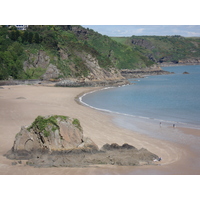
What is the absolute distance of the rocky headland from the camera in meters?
12.2

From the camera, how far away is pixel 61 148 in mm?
12625

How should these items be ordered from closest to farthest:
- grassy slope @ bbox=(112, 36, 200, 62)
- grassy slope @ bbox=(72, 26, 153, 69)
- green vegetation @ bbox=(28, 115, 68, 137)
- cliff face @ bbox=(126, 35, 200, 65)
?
green vegetation @ bbox=(28, 115, 68, 137), grassy slope @ bbox=(72, 26, 153, 69), cliff face @ bbox=(126, 35, 200, 65), grassy slope @ bbox=(112, 36, 200, 62)

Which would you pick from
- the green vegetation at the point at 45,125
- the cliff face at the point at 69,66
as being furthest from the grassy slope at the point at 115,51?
the green vegetation at the point at 45,125

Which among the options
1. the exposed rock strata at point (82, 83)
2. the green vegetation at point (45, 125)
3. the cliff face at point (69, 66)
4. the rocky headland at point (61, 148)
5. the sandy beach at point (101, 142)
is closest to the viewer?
the sandy beach at point (101, 142)

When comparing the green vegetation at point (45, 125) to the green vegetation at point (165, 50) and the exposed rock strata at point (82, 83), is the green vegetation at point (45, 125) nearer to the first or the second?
the exposed rock strata at point (82, 83)

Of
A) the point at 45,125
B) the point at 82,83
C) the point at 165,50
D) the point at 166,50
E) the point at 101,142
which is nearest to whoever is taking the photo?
the point at 45,125

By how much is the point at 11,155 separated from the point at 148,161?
5.64 metres

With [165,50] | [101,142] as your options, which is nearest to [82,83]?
[101,142]

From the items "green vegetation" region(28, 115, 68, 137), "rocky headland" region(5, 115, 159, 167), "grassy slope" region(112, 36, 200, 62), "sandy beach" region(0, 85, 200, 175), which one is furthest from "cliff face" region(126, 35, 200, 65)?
"green vegetation" region(28, 115, 68, 137)

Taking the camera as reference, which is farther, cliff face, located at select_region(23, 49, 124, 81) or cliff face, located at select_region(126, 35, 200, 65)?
cliff face, located at select_region(126, 35, 200, 65)

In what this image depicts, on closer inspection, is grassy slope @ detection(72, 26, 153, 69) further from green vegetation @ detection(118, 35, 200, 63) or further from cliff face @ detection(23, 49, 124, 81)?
green vegetation @ detection(118, 35, 200, 63)

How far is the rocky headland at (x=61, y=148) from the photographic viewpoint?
12.2 metres

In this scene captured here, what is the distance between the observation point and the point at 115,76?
7169 centimetres

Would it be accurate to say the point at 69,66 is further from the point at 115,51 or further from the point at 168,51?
the point at 168,51
